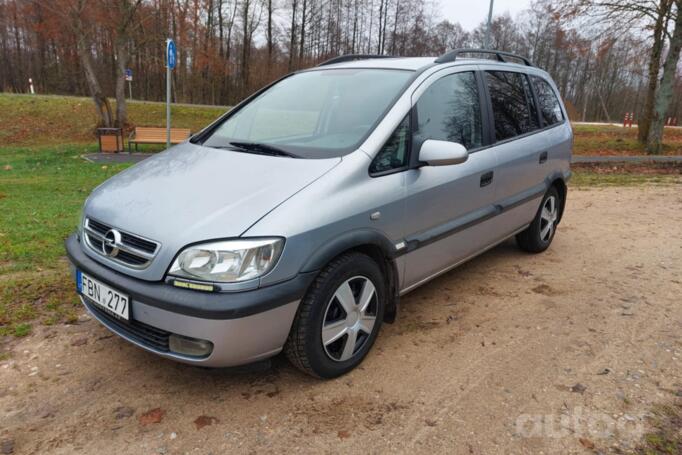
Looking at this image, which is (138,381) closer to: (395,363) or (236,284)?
(236,284)

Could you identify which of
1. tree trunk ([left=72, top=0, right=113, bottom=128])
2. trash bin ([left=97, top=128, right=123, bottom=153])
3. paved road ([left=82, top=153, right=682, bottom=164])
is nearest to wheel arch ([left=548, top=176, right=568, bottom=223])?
paved road ([left=82, top=153, right=682, bottom=164])

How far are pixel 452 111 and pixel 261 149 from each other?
142 cm

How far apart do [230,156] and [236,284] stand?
1.07 metres

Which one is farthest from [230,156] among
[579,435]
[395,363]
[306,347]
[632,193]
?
[632,193]

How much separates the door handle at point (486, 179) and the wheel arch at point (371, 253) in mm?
1156

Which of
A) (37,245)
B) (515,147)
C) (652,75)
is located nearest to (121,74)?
(37,245)

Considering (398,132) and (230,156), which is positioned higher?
(398,132)

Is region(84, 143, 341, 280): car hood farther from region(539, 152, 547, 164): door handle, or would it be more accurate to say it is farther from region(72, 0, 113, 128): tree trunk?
region(72, 0, 113, 128): tree trunk

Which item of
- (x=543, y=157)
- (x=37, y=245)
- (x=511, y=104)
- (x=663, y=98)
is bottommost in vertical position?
(x=37, y=245)

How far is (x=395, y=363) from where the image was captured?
3.00 m

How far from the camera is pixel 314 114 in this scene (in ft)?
12.0

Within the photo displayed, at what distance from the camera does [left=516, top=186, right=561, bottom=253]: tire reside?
494 cm

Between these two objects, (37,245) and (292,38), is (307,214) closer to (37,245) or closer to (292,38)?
(37,245)

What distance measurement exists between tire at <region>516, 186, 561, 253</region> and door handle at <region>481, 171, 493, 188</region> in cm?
131
